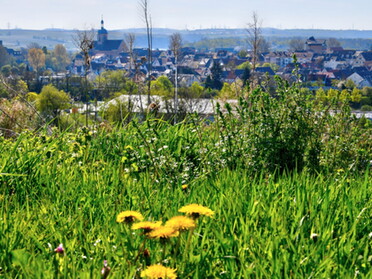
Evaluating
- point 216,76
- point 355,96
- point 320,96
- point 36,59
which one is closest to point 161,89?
point 355,96

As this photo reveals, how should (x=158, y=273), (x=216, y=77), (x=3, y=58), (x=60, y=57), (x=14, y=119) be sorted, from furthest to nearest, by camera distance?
(x=60, y=57) < (x=3, y=58) < (x=216, y=77) < (x=14, y=119) < (x=158, y=273)

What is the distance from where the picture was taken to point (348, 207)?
2.00 m

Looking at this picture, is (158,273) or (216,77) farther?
(216,77)

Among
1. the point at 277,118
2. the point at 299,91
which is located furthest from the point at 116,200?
the point at 299,91

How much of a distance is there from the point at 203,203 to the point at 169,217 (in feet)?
0.88

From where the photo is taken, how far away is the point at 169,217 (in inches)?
77.0

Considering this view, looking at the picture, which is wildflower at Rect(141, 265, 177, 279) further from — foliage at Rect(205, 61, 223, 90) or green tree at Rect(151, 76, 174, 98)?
foliage at Rect(205, 61, 223, 90)

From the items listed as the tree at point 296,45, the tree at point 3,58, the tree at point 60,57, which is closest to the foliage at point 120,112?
the tree at point 3,58

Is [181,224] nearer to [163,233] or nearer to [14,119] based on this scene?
[163,233]

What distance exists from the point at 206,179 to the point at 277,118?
733 millimetres

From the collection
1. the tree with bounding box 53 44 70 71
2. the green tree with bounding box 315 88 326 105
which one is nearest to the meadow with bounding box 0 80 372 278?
the green tree with bounding box 315 88 326 105

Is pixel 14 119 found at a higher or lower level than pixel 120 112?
higher

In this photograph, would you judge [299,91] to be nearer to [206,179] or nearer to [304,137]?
[304,137]

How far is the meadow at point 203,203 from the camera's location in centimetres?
156
